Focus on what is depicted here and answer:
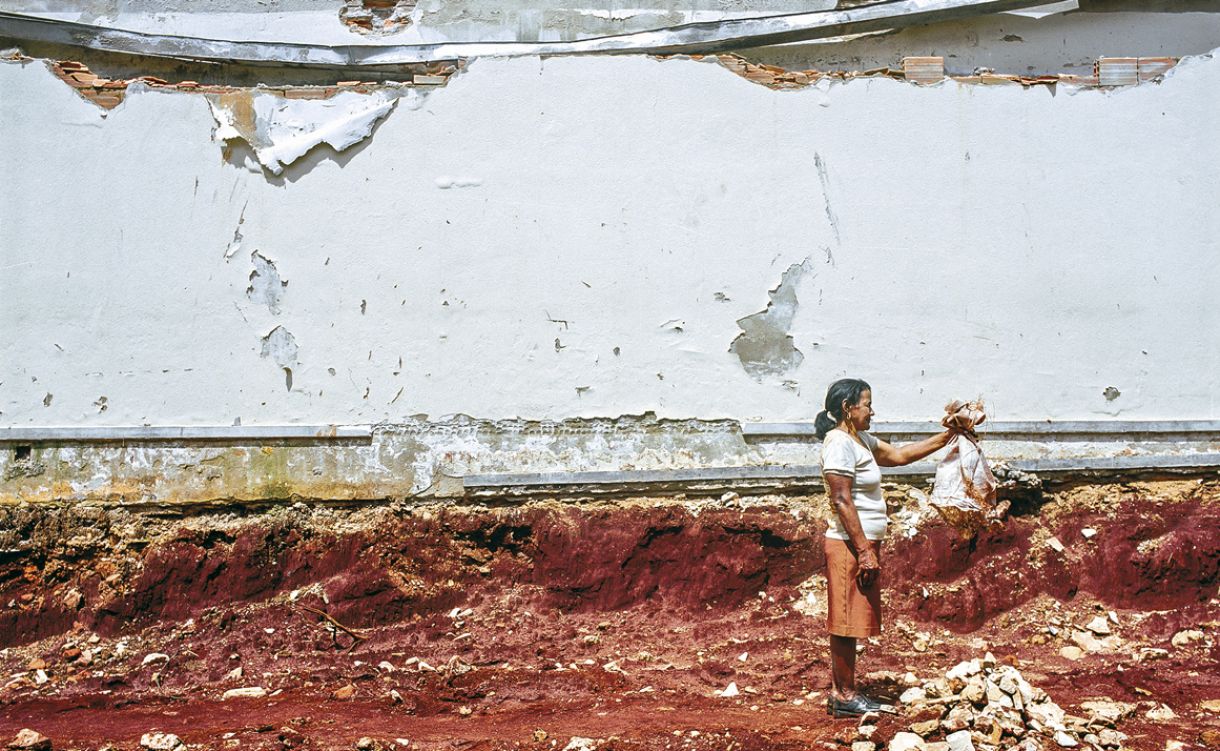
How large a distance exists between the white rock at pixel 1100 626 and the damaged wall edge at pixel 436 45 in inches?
157

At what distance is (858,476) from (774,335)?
2.20 meters

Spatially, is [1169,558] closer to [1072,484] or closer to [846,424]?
[1072,484]

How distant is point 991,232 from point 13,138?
6270mm

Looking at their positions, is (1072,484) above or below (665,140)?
below

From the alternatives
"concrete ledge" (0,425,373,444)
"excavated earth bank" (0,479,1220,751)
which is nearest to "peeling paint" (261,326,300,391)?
"concrete ledge" (0,425,373,444)

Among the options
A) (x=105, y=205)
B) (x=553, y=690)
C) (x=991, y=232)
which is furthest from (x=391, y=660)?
(x=991, y=232)

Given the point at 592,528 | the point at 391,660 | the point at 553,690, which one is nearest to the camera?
the point at 553,690

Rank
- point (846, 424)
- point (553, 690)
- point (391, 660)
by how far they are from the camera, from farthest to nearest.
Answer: point (391, 660) → point (553, 690) → point (846, 424)

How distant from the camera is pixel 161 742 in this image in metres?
4.75

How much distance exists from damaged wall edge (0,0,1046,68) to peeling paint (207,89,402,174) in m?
0.30

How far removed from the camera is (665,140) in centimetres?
680

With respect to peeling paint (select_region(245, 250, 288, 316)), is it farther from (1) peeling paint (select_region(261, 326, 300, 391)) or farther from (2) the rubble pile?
(2) the rubble pile

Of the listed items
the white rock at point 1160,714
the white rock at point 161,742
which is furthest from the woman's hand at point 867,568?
the white rock at point 161,742

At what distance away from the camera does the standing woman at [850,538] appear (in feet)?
15.2
